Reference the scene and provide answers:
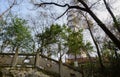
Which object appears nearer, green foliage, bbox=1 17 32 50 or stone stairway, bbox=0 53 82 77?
stone stairway, bbox=0 53 82 77

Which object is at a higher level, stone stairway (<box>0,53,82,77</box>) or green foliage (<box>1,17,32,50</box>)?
green foliage (<box>1,17,32,50</box>)

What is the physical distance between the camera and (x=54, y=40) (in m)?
32.2

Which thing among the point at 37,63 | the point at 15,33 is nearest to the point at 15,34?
the point at 15,33

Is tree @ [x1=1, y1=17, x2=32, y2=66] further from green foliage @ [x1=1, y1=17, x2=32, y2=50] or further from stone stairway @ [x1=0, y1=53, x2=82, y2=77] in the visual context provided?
stone stairway @ [x1=0, y1=53, x2=82, y2=77]

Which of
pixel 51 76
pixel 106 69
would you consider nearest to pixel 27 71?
pixel 51 76

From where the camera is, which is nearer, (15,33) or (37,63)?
(37,63)

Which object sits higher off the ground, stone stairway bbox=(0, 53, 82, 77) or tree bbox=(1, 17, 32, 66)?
tree bbox=(1, 17, 32, 66)

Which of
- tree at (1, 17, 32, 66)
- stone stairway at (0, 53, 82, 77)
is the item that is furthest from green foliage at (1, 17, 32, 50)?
stone stairway at (0, 53, 82, 77)

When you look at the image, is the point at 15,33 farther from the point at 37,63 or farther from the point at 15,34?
the point at 37,63

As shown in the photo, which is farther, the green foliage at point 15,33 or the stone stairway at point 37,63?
the green foliage at point 15,33

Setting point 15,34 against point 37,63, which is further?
point 15,34

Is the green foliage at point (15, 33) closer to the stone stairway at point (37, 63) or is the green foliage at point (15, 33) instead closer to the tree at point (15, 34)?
the tree at point (15, 34)

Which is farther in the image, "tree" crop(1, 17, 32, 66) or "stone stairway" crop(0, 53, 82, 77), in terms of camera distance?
"tree" crop(1, 17, 32, 66)

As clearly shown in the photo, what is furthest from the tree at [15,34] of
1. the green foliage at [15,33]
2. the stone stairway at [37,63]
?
the stone stairway at [37,63]
